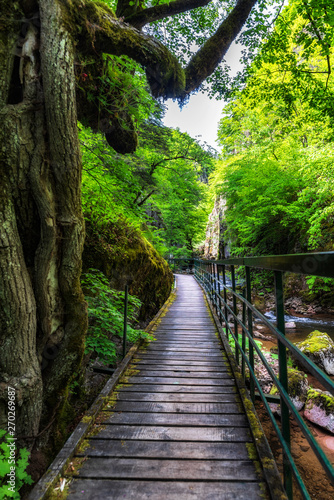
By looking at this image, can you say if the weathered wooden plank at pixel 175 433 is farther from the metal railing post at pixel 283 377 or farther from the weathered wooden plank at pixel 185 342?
the weathered wooden plank at pixel 185 342

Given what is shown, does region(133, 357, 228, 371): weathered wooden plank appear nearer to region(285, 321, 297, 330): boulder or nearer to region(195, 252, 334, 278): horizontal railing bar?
region(195, 252, 334, 278): horizontal railing bar

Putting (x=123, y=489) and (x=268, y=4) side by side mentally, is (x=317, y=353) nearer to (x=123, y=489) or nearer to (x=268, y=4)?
(x=123, y=489)

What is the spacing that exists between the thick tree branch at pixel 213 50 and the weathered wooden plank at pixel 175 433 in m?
5.00

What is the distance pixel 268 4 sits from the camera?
5473 mm

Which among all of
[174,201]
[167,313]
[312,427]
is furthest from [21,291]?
[174,201]

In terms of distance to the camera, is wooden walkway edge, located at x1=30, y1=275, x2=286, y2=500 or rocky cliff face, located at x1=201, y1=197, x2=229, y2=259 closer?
wooden walkway edge, located at x1=30, y1=275, x2=286, y2=500

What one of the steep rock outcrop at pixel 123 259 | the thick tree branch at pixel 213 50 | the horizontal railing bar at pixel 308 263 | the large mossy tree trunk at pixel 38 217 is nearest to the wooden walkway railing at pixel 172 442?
the large mossy tree trunk at pixel 38 217

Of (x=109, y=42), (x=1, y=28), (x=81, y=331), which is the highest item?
(x=109, y=42)

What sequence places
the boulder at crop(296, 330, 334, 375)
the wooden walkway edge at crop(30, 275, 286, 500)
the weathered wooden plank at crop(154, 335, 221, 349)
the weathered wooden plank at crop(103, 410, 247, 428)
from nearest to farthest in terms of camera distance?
the wooden walkway edge at crop(30, 275, 286, 500), the weathered wooden plank at crop(103, 410, 247, 428), the weathered wooden plank at crop(154, 335, 221, 349), the boulder at crop(296, 330, 334, 375)

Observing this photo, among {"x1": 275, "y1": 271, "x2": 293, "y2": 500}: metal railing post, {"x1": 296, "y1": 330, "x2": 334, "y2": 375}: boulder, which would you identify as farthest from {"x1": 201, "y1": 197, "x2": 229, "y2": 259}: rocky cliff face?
{"x1": 275, "y1": 271, "x2": 293, "y2": 500}: metal railing post

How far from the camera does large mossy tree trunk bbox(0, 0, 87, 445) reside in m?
1.97

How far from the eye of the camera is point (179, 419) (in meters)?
2.30

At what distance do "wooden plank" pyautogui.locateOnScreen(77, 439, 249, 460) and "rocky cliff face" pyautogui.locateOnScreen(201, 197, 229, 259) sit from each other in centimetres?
2104

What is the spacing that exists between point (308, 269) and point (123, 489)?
177 cm
